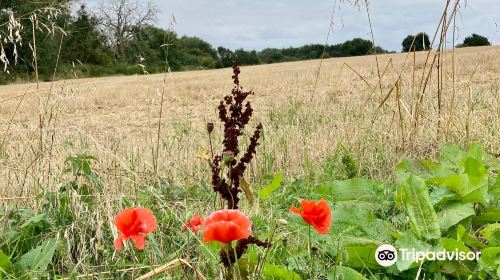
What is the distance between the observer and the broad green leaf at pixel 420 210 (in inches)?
77.4

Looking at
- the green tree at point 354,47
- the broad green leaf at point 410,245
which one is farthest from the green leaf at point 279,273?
the green tree at point 354,47

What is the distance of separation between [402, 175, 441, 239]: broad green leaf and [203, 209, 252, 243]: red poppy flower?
1009 millimetres

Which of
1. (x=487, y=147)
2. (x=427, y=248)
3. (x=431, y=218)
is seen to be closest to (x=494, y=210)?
(x=431, y=218)

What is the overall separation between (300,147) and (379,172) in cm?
93

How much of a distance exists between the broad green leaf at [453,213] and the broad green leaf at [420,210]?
3.5 inches

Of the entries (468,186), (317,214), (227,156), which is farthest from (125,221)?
(468,186)

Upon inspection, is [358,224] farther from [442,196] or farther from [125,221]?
[125,221]

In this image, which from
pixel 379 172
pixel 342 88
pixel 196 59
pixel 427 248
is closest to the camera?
pixel 427 248

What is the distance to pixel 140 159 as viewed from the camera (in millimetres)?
4000

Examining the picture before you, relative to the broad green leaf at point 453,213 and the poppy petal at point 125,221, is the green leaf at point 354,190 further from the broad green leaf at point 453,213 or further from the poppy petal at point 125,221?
the poppy petal at point 125,221

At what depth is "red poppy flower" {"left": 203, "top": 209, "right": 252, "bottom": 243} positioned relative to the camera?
3.67 feet

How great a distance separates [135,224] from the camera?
139 cm

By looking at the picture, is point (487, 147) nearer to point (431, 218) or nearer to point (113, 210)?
point (431, 218)

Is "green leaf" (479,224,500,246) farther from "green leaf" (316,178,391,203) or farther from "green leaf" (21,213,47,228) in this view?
"green leaf" (21,213,47,228)
